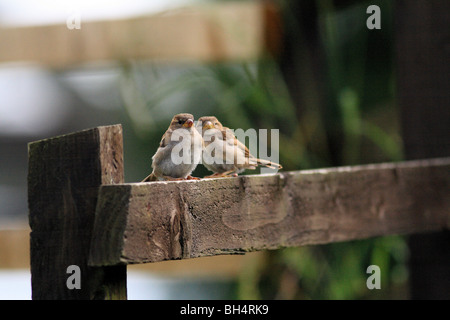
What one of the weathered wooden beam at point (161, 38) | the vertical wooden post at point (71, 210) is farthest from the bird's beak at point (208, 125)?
the weathered wooden beam at point (161, 38)

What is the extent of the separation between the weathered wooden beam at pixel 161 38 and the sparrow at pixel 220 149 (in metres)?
1.24

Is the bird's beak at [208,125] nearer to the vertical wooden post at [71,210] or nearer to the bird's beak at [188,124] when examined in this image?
the bird's beak at [188,124]

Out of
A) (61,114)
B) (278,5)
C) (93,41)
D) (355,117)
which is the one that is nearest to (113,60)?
(93,41)

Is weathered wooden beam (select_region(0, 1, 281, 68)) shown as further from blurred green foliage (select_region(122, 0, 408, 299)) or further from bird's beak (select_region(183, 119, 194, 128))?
bird's beak (select_region(183, 119, 194, 128))

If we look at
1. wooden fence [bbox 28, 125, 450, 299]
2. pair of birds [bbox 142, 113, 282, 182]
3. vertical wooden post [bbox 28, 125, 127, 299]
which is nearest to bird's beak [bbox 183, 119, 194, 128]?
pair of birds [bbox 142, 113, 282, 182]

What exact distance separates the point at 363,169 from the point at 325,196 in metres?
0.23

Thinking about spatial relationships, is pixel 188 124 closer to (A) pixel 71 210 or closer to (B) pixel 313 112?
(A) pixel 71 210

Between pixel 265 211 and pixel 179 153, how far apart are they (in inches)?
10.6

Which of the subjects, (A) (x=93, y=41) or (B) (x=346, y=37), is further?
(B) (x=346, y=37)

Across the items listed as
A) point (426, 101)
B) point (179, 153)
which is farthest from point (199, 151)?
point (426, 101)

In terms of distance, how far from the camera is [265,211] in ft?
5.35

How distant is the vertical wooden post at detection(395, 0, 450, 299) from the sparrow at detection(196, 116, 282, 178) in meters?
0.94
